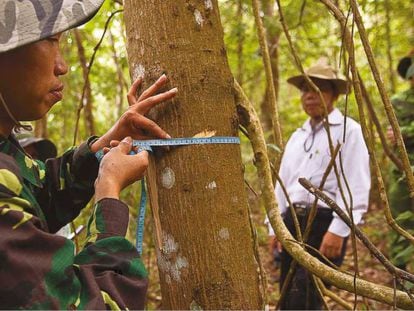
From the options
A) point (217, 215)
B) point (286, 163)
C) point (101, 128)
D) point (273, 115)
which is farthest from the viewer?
point (101, 128)

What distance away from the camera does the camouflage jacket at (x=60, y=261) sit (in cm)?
103

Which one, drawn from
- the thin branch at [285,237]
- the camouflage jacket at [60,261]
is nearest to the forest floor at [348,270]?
the thin branch at [285,237]

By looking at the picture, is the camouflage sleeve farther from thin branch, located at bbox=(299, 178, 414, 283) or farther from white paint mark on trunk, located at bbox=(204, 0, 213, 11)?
thin branch, located at bbox=(299, 178, 414, 283)

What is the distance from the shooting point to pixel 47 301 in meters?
1.04

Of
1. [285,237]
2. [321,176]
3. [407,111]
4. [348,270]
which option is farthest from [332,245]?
[348,270]

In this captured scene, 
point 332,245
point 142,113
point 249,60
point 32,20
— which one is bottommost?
point 332,245

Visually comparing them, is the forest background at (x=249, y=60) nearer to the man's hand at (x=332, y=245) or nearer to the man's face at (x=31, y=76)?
the man's hand at (x=332, y=245)

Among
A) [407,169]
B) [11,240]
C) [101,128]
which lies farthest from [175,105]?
A: [101,128]

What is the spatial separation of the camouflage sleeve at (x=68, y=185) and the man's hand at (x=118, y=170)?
388 mm

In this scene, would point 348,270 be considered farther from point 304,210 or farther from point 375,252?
point 375,252

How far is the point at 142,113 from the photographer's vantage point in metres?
1.50

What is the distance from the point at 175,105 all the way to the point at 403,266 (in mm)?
2913

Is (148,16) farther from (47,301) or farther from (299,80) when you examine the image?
(299,80)

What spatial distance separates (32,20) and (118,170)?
0.40 m
